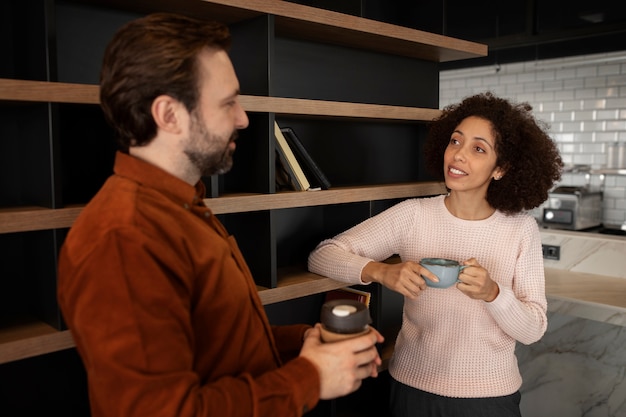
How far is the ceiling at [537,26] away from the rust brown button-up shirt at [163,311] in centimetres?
435

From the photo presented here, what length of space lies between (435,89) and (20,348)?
7.76 ft

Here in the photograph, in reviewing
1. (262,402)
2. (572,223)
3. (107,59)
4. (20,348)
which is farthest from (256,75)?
(572,223)

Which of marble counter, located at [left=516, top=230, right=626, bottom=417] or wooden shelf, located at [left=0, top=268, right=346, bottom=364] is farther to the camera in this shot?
marble counter, located at [left=516, top=230, right=626, bottom=417]

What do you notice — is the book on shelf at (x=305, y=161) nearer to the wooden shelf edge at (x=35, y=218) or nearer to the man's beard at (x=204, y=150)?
the wooden shelf edge at (x=35, y=218)

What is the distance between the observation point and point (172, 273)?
1.04 metres

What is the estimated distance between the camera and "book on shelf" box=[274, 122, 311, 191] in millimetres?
2123

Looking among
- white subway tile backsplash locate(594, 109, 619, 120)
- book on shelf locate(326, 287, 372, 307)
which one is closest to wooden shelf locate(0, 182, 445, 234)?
book on shelf locate(326, 287, 372, 307)

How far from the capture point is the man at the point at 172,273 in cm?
97

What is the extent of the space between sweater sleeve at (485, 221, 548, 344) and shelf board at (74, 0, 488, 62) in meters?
0.96

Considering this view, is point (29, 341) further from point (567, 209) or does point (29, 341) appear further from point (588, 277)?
point (567, 209)

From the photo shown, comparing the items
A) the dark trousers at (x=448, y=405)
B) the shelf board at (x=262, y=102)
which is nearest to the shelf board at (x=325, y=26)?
the shelf board at (x=262, y=102)

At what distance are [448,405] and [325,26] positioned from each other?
1.41 metres

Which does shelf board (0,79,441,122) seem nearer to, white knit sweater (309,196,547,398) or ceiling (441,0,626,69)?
white knit sweater (309,196,547,398)

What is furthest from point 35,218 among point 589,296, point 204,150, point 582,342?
point 582,342
